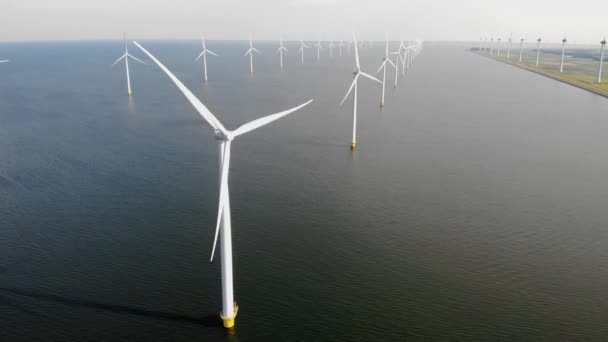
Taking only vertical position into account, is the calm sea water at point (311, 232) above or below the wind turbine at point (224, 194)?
below

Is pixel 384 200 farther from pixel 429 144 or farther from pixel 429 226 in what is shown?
pixel 429 144

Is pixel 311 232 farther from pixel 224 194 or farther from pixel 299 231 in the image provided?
pixel 224 194

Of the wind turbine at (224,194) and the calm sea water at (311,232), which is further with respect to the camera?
the calm sea water at (311,232)

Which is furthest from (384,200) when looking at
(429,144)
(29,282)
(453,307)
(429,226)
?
(29,282)

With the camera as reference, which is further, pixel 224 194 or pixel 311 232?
pixel 311 232

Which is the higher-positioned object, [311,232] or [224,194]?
[224,194]

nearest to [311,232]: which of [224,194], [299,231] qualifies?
[299,231]

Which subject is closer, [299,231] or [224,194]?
[224,194]

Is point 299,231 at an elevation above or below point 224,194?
below
